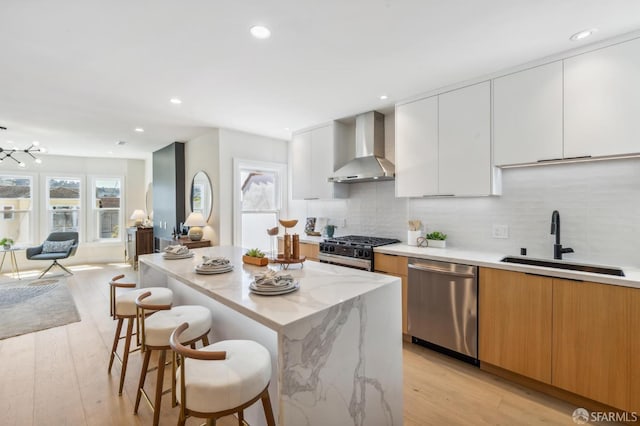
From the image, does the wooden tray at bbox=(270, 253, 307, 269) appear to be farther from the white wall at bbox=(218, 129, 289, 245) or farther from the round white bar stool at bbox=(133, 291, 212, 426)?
the white wall at bbox=(218, 129, 289, 245)

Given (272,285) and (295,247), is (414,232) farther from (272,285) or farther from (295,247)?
(272,285)

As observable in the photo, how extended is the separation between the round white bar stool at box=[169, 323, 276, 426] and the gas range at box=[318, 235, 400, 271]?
1965 millimetres

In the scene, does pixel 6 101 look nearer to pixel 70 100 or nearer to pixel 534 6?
pixel 70 100

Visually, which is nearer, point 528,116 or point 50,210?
point 528,116

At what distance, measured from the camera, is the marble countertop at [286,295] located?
49.2 inches

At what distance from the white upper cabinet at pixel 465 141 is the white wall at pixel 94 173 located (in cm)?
751

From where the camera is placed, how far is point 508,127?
2471 mm

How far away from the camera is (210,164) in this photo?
180 inches

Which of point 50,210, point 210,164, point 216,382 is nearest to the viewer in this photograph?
point 216,382

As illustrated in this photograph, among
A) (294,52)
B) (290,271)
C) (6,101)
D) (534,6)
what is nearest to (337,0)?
(294,52)

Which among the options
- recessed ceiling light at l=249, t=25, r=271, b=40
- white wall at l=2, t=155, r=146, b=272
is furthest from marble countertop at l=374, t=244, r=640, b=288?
white wall at l=2, t=155, r=146, b=272

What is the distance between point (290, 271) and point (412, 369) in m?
1.43

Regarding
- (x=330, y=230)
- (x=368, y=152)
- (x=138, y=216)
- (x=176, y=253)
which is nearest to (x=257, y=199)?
(x=330, y=230)

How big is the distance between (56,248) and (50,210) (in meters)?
1.26
